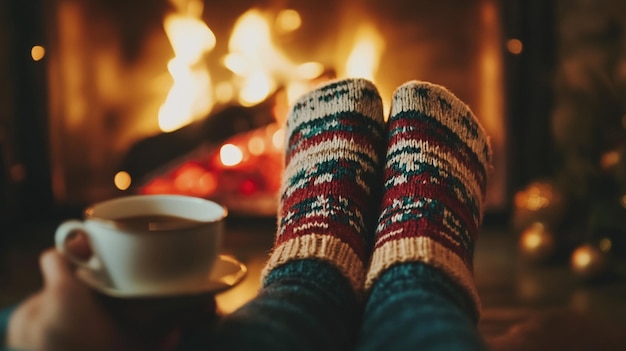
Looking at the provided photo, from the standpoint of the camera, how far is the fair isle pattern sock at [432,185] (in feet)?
2.57

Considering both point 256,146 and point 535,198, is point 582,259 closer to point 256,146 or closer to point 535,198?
point 535,198

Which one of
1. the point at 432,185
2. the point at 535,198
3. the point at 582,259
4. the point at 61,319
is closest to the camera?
the point at 61,319

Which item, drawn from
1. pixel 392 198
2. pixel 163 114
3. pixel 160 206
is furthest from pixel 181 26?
pixel 160 206

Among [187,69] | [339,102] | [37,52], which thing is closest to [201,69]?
[187,69]

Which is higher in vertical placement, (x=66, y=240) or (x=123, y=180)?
(x=123, y=180)

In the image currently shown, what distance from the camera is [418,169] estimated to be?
942 millimetres

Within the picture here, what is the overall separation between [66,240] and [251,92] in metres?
1.11

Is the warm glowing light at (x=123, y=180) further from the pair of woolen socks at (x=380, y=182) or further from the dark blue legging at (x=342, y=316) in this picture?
the dark blue legging at (x=342, y=316)

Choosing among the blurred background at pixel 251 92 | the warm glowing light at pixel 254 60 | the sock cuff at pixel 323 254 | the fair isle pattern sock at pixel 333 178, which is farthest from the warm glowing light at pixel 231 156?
the sock cuff at pixel 323 254

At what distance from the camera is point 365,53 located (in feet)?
5.31

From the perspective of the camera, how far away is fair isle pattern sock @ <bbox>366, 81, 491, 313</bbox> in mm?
783

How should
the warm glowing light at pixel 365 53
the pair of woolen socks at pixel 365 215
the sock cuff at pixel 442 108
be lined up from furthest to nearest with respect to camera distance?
the warm glowing light at pixel 365 53 < the sock cuff at pixel 442 108 < the pair of woolen socks at pixel 365 215

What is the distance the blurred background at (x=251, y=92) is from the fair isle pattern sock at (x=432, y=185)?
0.52 meters

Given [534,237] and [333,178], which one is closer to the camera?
[333,178]
